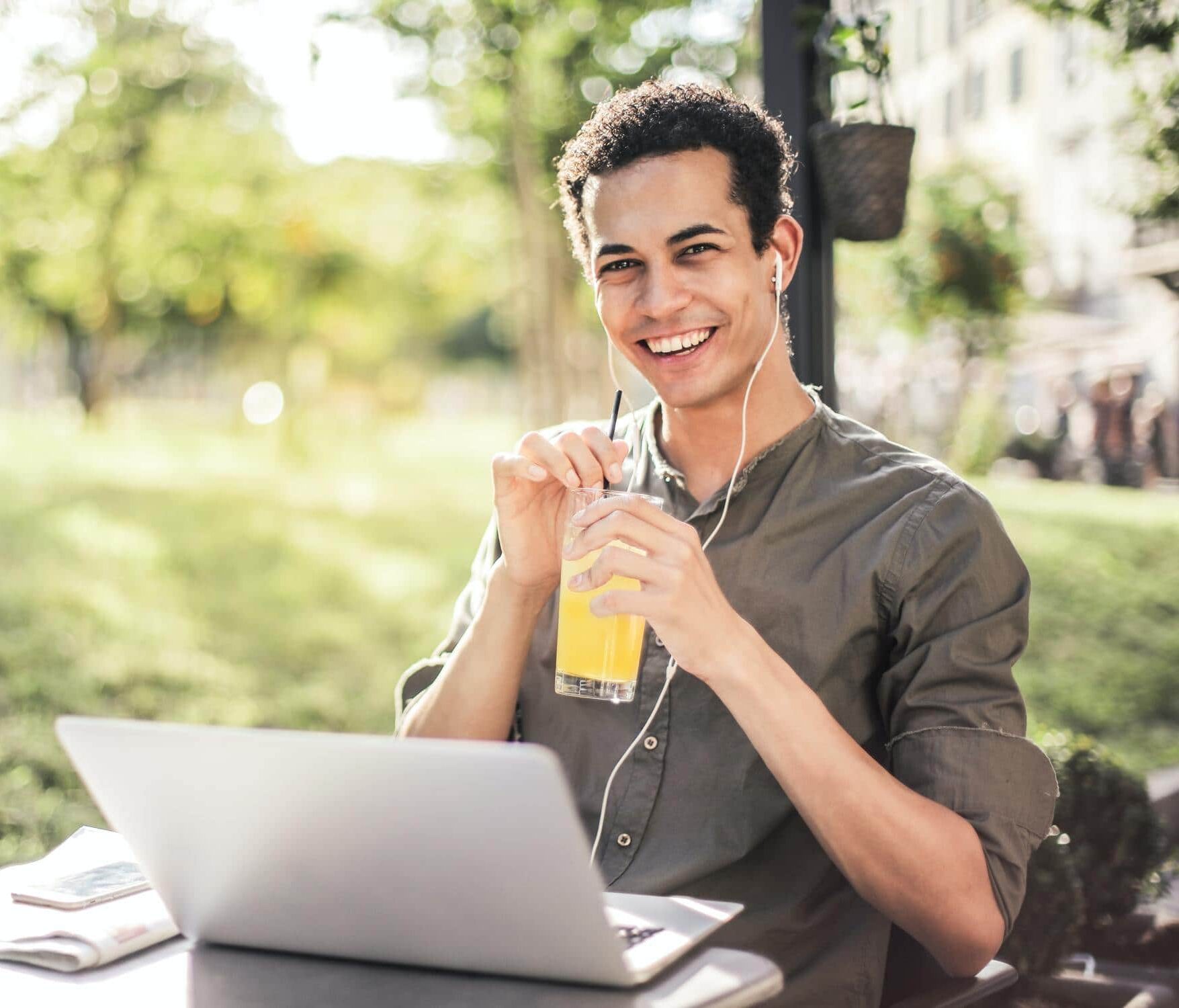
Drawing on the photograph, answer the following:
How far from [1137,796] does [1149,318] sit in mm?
2986

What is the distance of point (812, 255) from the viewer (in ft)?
9.05

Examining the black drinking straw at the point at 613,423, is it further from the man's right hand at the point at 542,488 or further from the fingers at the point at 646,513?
the fingers at the point at 646,513

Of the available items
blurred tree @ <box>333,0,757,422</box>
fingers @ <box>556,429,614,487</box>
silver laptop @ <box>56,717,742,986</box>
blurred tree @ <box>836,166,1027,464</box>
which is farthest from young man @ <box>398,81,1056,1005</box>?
blurred tree @ <box>836,166,1027,464</box>

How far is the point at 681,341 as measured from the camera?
197 centimetres

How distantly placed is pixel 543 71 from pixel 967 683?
571cm

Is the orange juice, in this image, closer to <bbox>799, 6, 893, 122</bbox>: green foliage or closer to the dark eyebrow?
the dark eyebrow

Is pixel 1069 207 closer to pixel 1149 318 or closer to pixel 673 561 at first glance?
pixel 1149 318

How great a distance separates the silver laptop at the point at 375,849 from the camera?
1.03 metres

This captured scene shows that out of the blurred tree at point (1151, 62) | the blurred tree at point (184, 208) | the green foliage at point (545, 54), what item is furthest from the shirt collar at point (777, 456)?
the blurred tree at point (184, 208)

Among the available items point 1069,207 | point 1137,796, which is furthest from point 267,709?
point 1137,796

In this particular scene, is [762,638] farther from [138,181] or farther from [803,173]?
[138,181]

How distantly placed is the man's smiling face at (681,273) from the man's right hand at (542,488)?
0.88 feet

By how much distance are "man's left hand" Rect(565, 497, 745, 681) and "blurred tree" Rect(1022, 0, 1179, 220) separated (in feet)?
6.81

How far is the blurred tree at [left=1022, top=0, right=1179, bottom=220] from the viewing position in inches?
112
